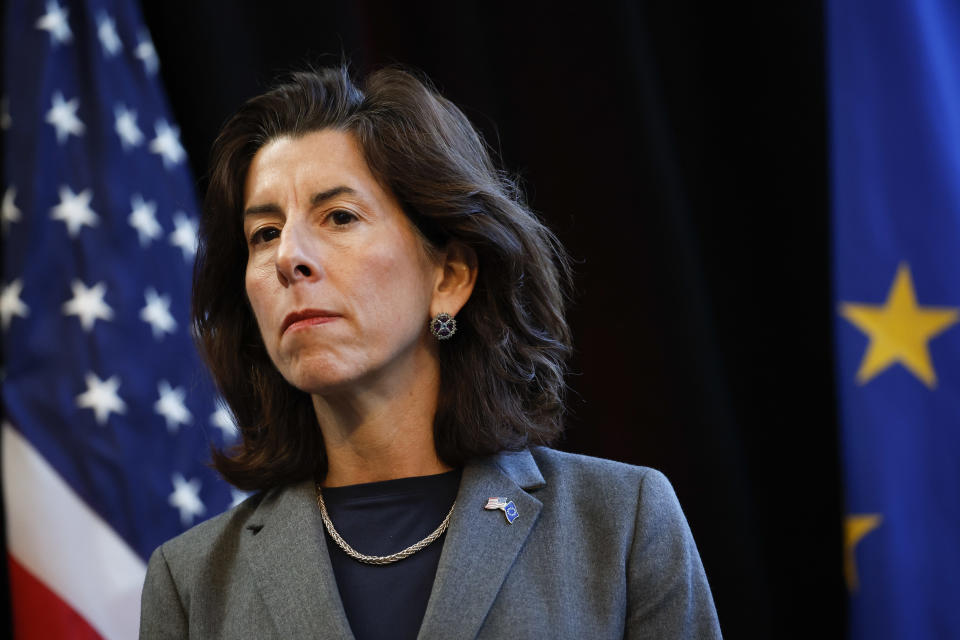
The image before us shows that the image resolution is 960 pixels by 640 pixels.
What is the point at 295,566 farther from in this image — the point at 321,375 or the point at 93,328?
the point at 93,328

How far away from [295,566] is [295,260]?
1.72ft

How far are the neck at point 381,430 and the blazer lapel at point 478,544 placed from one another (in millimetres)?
104

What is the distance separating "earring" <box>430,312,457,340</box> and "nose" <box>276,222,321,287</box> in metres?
0.26

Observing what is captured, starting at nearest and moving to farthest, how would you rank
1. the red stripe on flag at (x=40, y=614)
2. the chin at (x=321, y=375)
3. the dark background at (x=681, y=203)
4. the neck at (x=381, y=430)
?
the chin at (x=321, y=375), the neck at (x=381, y=430), the red stripe on flag at (x=40, y=614), the dark background at (x=681, y=203)

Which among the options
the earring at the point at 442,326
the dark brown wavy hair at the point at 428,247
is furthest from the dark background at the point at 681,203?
the earring at the point at 442,326

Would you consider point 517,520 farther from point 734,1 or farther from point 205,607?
point 734,1

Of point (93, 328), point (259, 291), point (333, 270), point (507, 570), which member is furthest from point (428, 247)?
point (93, 328)

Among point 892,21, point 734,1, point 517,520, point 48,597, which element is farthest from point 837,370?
point 48,597

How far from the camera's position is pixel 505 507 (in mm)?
1737

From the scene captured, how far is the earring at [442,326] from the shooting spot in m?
1.85

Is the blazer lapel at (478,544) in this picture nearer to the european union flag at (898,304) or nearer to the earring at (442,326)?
the earring at (442,326)

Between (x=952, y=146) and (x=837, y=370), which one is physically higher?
Result: (x=952, y=146)

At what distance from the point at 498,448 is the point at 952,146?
5.32 ft

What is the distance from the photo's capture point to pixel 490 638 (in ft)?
5.22
